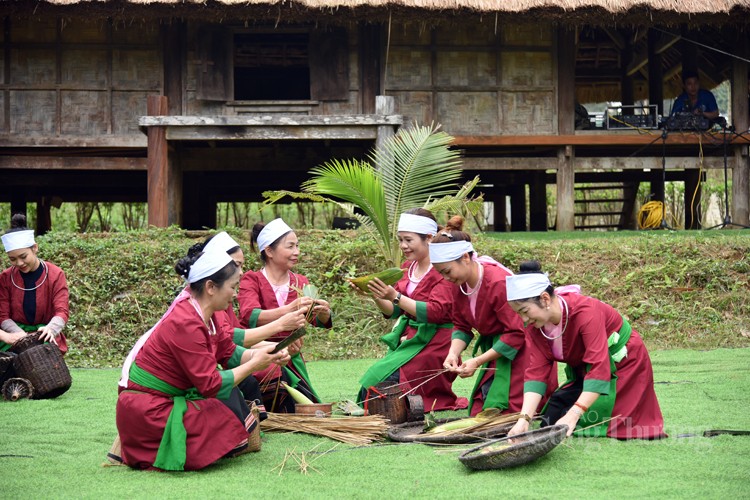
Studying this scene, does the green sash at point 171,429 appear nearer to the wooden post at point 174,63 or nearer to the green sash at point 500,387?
the green sash at point 500,387

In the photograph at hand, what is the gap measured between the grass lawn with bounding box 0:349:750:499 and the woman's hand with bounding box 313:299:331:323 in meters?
0.83

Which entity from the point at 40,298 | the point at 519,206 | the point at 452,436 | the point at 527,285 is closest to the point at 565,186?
the point at 519,206

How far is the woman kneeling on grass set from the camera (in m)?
4.20

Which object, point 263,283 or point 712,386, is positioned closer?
point 263,283

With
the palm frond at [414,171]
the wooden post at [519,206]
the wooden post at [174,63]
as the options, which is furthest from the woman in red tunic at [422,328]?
the wooden post at [519,206]

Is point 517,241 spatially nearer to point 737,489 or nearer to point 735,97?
point 735,97

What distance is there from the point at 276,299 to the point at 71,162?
7.95 m

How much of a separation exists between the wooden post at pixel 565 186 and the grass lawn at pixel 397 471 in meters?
7.42

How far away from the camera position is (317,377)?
782cm

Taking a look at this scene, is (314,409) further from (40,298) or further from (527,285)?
(40,298)

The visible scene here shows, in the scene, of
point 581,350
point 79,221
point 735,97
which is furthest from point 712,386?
point 79,221

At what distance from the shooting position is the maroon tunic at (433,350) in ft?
18.5

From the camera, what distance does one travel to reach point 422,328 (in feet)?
19.0

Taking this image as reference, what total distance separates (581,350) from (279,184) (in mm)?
11083
